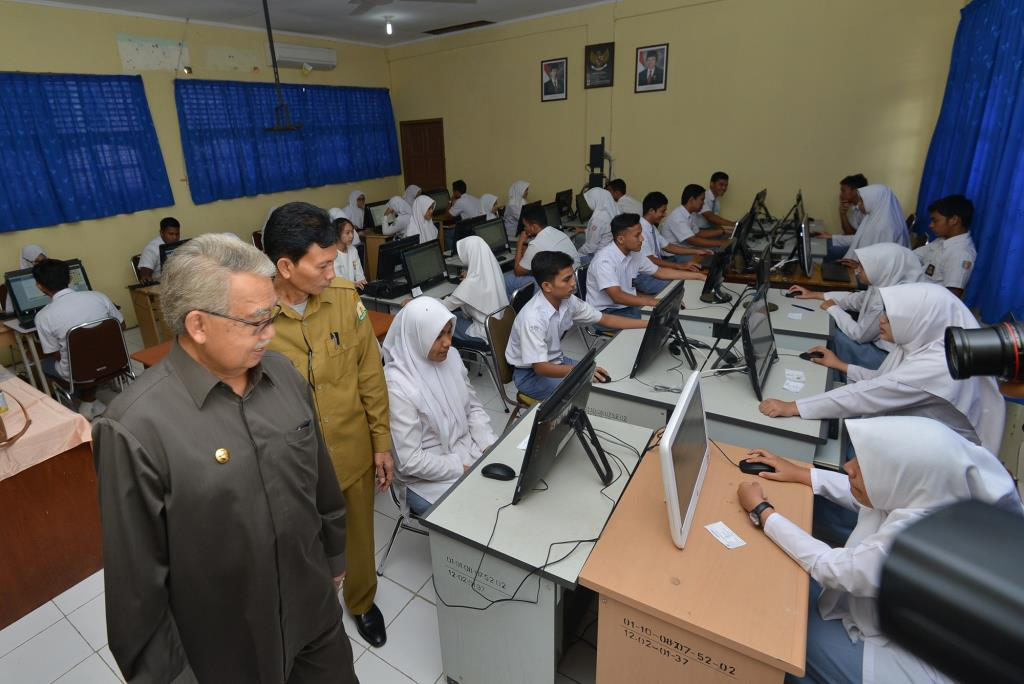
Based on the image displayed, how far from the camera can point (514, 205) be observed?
752 centimetres

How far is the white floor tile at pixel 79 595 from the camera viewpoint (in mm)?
2332

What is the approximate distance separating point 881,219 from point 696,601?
4.98m

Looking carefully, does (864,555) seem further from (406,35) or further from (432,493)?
→ (406,35)

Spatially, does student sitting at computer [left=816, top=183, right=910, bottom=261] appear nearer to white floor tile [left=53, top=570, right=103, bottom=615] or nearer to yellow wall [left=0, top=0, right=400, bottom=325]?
white floor tile [left=53, top=570, right=103, bottom=615]

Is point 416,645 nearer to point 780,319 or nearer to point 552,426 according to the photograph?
point 552,426

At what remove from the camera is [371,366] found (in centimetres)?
188

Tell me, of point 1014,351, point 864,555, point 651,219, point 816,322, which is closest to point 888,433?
point 864,555

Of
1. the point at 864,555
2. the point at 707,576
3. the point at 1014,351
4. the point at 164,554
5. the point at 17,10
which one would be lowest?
the point at 707,576

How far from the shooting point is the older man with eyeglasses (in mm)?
984

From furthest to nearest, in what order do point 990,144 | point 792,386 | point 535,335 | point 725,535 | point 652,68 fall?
point 652,68 → point 990,144 → point 535,335 → point 792,386 → point 725,535

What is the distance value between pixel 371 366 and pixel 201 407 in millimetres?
855

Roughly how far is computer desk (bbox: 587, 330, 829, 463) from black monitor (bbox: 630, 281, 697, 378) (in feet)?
0.23

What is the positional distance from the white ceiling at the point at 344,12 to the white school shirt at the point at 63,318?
12.1 ft

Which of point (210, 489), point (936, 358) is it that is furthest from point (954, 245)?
point (210, 489)
